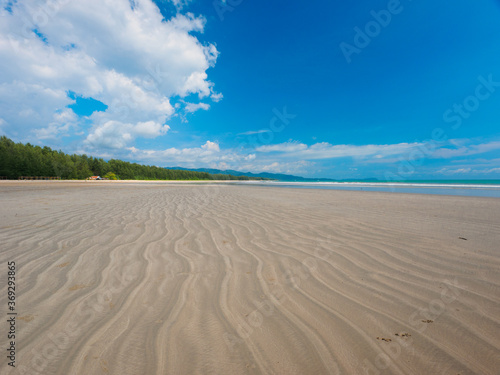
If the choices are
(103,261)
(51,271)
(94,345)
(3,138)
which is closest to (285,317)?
(94,345)

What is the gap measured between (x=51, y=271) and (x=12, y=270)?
1.81 ft

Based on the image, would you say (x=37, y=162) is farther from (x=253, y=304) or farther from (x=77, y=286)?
(x=253, y=304)

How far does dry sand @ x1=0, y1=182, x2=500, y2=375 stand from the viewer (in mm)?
1484

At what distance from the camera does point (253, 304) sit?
213 centimetres

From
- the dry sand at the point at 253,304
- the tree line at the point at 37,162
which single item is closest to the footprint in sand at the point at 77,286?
the dry sand at the point at 253,304

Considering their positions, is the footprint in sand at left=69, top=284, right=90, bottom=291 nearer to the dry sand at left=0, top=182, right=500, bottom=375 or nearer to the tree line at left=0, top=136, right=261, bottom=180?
the dry sand at left=0, top=182, right=500, bottom=375

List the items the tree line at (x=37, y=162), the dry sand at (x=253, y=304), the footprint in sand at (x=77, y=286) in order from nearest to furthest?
the dry sand at (x=253, y=304), the footprint in sand at (x=77, y=286), the tree line at (x=37, y=162)

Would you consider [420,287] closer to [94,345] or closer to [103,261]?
[94,345]

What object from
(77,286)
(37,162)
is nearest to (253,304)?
(77,286)

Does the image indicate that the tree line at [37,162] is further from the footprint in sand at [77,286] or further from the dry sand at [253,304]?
the footprint in sand at [77,286]

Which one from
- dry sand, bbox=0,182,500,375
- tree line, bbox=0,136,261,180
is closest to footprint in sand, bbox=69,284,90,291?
dry sand, bbox=0,182,500,375

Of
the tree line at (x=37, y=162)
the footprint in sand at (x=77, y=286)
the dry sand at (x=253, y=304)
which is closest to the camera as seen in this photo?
the dry sand at (x=253, y=304)

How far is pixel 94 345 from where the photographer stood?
158 cm

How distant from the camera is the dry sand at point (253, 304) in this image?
4.87ft
